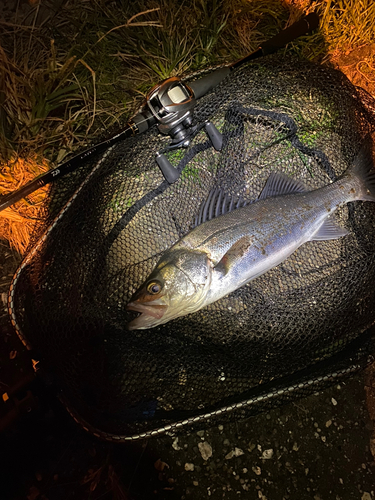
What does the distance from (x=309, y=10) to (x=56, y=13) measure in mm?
2640

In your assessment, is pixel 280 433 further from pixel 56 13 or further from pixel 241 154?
pixel 56 13

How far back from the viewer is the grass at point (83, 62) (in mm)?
2508

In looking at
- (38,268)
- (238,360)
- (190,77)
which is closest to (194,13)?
(190,77)

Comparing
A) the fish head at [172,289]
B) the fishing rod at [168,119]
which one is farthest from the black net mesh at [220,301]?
the fish head at [172,289]

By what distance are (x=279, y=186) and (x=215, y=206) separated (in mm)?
592

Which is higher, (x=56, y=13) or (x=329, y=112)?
(x=56, y=13)

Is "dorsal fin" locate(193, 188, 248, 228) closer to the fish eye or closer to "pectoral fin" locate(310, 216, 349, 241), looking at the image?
the fish eye

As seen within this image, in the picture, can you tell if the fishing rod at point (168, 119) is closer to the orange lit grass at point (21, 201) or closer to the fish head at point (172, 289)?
the orange lit grass at point (21, 201)

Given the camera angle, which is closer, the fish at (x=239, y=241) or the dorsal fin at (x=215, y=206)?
the fish at (x=239, y=241)

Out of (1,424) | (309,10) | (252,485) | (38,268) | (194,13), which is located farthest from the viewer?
(309,10)

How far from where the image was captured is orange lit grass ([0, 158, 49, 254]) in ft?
8.22

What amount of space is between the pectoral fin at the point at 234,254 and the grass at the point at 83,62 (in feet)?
5.42

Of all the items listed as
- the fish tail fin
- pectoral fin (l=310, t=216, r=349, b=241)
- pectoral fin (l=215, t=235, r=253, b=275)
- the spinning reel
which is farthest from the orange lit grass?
the fish tail fin

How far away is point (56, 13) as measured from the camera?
8.61ft
